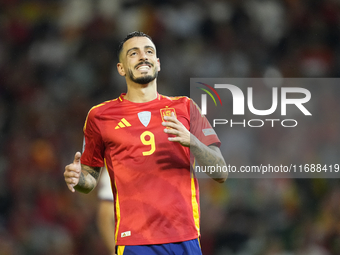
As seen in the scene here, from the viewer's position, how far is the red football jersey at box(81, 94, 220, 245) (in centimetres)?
248

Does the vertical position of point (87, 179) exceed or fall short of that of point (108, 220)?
it exceeds it

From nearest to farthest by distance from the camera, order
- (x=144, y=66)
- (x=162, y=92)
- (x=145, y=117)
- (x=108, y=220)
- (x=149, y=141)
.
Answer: (x=149, y=141), (x=145, y=117), (x=144, y=66), (x=108, y=220), (x=162, y=92)

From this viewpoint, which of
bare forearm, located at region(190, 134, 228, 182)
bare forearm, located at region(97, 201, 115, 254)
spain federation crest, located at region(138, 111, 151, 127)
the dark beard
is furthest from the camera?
bare forearm, located at region(97, 201, 115, 254)

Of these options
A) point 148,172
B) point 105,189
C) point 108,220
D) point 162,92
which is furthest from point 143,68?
point 162,92

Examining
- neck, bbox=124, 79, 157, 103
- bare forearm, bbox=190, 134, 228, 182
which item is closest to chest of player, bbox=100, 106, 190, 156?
neck, bbox=124, 79, 157, 103

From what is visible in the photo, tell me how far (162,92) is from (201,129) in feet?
9.17

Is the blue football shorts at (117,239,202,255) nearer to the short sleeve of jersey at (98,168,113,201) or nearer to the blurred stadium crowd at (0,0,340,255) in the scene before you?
the short sleeve of jersey at (98,168,113,201)

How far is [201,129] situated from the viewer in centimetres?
277

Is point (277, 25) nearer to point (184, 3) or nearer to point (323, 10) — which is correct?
point (323, 10)

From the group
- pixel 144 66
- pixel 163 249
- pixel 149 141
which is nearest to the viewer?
pixel 163 249

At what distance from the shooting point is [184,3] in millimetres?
5984

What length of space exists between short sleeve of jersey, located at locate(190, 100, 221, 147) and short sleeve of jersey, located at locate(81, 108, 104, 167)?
626mm

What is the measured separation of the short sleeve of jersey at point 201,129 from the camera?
2.71 m

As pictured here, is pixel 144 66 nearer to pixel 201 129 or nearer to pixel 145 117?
pixel 145 117
